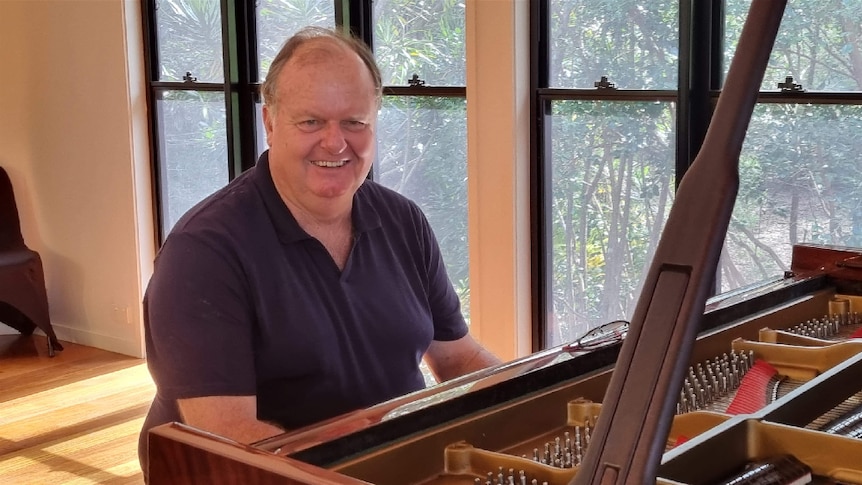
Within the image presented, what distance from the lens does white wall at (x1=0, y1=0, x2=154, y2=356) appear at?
18.3ft

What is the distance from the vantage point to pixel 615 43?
A: 377 centimetres

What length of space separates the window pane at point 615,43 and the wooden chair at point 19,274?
10.6ft

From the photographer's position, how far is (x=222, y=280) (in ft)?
6.57

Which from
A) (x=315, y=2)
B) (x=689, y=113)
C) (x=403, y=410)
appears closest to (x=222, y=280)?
(x=403, y=410)

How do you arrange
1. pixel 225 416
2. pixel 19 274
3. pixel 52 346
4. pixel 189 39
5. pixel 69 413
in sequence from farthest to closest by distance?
pixel 52 346 → pixel 19 274 → pixel 189 39 → pixel 69 413 → pixel 225 416

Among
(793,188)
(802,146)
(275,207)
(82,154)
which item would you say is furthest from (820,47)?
(82,154)

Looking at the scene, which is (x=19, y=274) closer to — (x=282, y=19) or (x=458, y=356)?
(x=282, y=19)

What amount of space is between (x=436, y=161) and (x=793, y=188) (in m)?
1.40

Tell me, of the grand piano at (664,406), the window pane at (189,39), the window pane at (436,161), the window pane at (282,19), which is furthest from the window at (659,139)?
the window pane at (189,39)

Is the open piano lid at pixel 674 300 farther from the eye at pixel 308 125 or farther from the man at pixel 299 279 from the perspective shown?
the eye at pixel 308 125

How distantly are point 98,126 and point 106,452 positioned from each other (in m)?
2.05

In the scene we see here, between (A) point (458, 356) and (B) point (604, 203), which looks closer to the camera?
(A) point (458, 356)

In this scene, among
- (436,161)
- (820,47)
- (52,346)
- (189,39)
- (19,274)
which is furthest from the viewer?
(52,346)

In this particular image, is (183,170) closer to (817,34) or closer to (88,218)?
(88,218)
